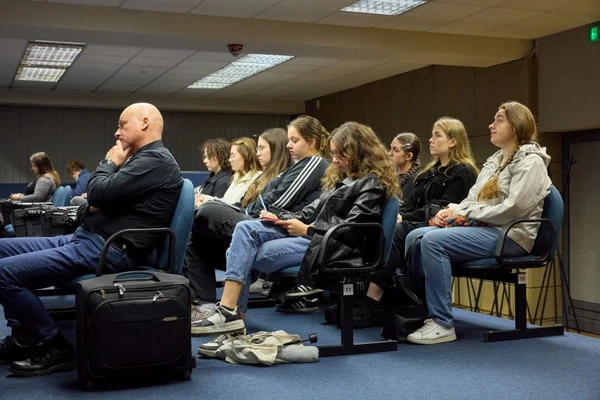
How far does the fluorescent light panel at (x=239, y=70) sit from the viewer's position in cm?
877

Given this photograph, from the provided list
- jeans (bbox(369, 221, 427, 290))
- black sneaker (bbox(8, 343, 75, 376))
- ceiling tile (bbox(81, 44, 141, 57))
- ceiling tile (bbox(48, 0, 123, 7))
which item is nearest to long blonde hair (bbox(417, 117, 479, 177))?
jeans (bbox(369, 221, 427, 290))

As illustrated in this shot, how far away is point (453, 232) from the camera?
10.9 feet

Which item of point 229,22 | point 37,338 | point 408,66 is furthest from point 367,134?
point 408,66

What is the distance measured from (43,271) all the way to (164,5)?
13.7 feet

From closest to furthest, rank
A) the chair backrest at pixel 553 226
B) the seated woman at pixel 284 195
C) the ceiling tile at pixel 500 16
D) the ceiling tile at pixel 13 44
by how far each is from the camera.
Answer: the chair backrest at pixel 553 226 → the seated woman at pixel 284 195 → the ceiling tile at pixel 500 16 → the ceiling tile at pixel 13 44

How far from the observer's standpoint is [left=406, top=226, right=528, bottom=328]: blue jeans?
3.29 meters

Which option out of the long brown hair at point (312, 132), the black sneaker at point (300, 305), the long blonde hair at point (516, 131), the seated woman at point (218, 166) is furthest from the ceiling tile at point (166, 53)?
the long blonde hair at point (516, 131)

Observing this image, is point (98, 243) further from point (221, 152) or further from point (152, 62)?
point (152, 62)

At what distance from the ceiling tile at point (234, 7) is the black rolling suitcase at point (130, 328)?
4.16 m

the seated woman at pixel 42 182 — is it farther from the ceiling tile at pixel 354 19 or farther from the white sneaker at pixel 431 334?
the white sneaker at pixel 431 334

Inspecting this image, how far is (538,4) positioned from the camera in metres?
6.18

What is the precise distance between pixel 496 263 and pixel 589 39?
444 cm

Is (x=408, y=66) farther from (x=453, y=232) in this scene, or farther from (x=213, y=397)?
(x=213, y=397)

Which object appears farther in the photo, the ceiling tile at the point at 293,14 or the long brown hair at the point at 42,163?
the long brown hair at the point at 42,163
